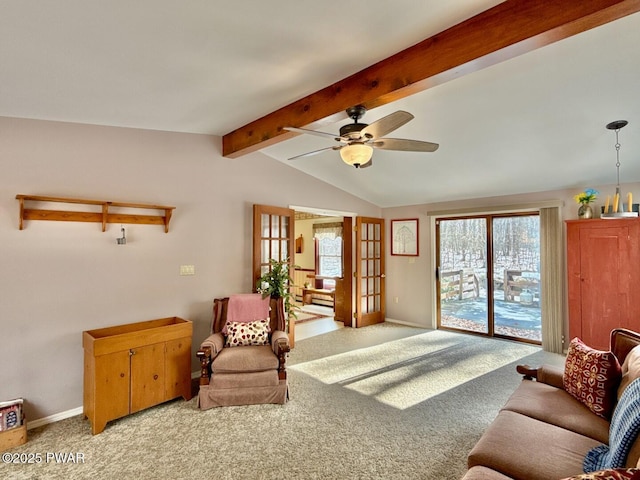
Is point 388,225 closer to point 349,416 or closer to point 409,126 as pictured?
point 409,126

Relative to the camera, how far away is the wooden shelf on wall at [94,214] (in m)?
→ 2.75

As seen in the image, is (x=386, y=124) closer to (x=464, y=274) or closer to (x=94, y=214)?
(x=94, y=214)

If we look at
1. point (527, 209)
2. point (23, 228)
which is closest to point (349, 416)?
point (23, 228)

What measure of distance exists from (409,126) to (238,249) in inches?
100

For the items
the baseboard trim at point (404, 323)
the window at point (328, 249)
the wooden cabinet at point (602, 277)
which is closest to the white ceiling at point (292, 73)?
the wooden cabinet at point (602, 277)

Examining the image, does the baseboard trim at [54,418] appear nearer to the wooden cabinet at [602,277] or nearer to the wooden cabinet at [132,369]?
the wooden cabinet at [132,369]

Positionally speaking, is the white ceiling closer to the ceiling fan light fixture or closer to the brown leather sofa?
the ceiling fan light fixture

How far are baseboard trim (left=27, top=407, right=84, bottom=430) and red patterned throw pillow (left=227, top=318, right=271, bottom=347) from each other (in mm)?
1423

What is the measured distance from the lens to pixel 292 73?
240cm

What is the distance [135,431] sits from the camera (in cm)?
263

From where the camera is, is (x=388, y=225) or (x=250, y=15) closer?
(x=250, y=15)

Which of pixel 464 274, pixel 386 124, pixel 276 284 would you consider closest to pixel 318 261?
pixel 464 274

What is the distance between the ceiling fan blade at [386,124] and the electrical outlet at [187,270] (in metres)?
2.55

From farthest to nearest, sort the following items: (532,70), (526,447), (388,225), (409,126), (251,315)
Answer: (388,225)
(251,315)
(409,126)
(532,70)
(526,447)
